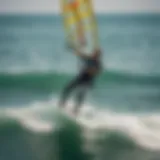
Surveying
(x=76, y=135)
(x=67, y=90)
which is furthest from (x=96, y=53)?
(x=76, y=135)

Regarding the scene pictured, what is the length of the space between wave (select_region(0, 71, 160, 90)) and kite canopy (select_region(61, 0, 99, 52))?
14 centimetres

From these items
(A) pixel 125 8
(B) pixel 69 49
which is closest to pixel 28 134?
(B) pixel 69 49

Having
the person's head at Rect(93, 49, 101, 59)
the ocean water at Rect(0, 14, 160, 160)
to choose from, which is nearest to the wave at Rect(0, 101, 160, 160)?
the ocean water at Rect(0, 14, 160, 160)

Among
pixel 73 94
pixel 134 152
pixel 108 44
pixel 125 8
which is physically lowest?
pixel 134 152

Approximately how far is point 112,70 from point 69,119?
0.27m

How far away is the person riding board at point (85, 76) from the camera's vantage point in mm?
1499

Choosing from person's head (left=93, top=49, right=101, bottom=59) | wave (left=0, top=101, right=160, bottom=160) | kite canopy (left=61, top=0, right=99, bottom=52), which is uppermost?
kite canopy (left=61, top=0, right=99, bottom=52)

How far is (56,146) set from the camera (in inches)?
59.2

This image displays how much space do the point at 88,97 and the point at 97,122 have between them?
109 millimetres

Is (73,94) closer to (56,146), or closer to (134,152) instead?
(56,146)

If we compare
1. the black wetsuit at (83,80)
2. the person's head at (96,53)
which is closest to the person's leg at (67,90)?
the black wetsuit at (83,80)

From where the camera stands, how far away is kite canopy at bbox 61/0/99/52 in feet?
4.91

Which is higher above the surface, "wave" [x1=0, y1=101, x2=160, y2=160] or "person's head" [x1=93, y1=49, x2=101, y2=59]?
"person's head" [x1=93, y1=49, x2=101, y2=59]

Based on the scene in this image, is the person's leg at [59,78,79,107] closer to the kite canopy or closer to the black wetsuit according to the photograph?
the black wetsuit
